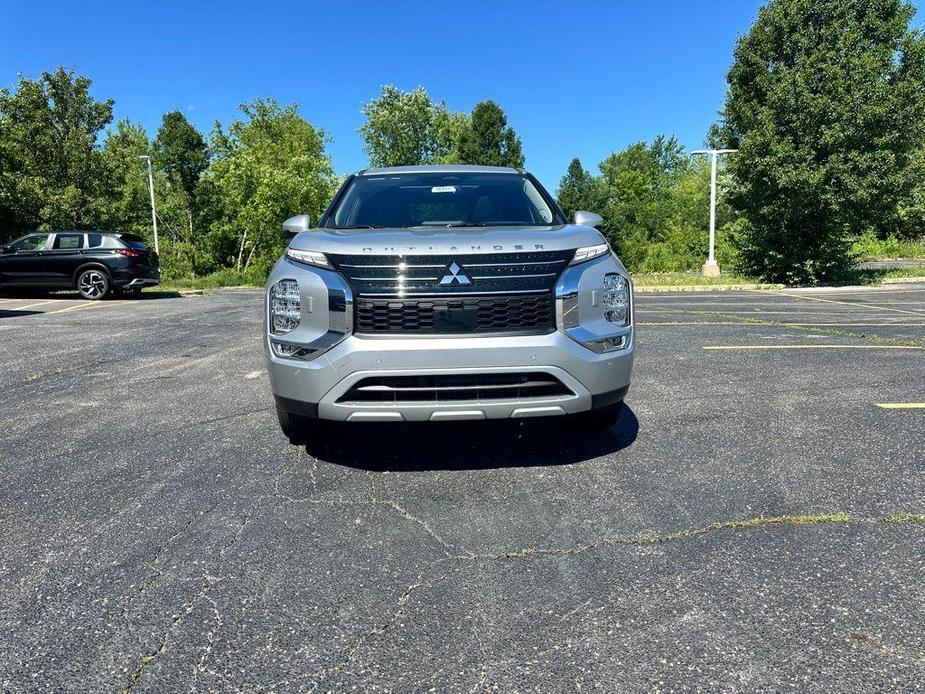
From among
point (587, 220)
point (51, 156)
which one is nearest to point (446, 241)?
point (587, 220)

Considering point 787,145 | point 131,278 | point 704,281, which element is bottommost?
point 704,281

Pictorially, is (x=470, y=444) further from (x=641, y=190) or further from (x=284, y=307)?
(x=641, y=190)

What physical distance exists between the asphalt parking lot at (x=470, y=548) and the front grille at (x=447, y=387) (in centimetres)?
50

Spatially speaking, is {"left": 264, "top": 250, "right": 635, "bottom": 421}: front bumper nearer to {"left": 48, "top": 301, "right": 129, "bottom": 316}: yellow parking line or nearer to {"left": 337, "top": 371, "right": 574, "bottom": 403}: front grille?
{"left": 337, "top": 371, "right": 574, "bottom": 403}: front grille

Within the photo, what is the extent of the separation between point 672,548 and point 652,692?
887mm

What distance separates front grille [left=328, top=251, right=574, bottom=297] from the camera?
3.08m

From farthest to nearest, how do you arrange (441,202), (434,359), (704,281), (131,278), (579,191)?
(579,191), (704,281), (131,278), (441,202), (434,359)

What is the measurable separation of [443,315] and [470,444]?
3.74 ft

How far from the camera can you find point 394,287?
3076 millimetres

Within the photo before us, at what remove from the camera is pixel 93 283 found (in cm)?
1554

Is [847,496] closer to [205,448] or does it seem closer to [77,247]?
[205,448]

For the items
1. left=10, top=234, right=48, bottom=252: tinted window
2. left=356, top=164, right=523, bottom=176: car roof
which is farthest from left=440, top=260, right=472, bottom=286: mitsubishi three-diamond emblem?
left=10, top=234, right=48, bottom=252: tinted window

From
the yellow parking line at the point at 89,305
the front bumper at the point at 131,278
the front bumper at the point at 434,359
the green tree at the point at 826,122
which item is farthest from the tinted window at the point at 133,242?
the green tree at the point at 826,122

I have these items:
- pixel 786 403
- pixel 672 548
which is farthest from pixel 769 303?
pixel 672 548
